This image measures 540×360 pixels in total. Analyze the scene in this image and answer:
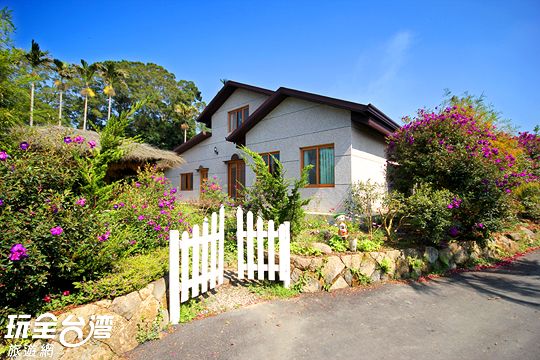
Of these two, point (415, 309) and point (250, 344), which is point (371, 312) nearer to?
point (415, 309)

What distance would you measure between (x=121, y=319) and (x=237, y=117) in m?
11.6

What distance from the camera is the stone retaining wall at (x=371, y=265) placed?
14.9ft

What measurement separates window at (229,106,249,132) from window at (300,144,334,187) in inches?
210

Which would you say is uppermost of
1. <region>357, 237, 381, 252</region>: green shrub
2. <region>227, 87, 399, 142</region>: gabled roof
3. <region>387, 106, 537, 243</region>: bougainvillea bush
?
<region>227, 87, 399, 142</region>: gabled roof

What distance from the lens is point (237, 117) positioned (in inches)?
521

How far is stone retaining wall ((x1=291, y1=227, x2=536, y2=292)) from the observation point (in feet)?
14.9

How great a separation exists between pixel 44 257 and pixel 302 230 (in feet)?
15.7

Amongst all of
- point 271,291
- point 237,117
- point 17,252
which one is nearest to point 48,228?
point 17,252

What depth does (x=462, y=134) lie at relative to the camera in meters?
6.34

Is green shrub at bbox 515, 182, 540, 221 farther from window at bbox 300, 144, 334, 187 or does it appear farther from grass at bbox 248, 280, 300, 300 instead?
grass at bbox 248, 280, 300, 300

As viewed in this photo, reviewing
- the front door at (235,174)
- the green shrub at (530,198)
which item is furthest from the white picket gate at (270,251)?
the green shrub at (530,198)

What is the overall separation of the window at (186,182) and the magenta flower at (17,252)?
13.8 metres

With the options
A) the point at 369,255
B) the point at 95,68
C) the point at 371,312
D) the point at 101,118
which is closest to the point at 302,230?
the point at 369,255

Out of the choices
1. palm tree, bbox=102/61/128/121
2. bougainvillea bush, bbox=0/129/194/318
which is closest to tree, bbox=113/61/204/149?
A: palm tree, bbox=102/61/128/121
